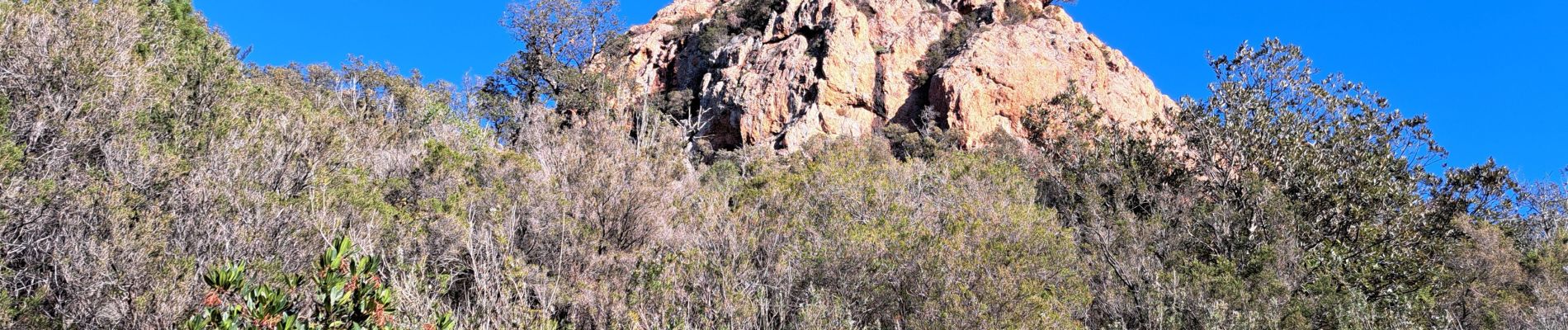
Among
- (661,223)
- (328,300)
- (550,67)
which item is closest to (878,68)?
(550,67)

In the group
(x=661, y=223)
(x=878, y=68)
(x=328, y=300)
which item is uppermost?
(x=878, y=68)

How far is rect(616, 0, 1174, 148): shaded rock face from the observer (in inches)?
1458

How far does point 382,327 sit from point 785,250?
7.82 metres

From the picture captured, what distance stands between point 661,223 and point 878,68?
97.5 feet

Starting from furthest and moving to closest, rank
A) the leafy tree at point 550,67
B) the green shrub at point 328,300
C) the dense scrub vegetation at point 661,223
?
the leafy tree at point 550,67
the dense scrub vegetation at point 661,223
the green shrub at point 328,300

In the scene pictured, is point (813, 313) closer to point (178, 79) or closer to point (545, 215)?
point (545, 215)

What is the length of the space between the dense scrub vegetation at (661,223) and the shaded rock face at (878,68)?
1794 centimetres

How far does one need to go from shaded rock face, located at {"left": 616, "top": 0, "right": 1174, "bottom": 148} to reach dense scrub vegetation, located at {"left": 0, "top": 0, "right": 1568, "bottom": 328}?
17937 millimetres

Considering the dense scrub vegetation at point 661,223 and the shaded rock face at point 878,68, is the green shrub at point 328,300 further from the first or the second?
the shaded rock face at point 878,68

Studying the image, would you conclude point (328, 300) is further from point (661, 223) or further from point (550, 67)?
point (550, 67)

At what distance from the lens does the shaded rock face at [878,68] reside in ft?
121

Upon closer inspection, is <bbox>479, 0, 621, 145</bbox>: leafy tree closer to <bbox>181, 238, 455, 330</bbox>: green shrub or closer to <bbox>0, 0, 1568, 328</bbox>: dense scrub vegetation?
<bbox>0, 0, 1568, 328</bbox>: dense scrub vegetation

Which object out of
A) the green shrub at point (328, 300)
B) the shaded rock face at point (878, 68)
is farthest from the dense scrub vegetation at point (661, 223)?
the shaded rock face at point (878, 68)

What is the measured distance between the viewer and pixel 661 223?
11.8 m
